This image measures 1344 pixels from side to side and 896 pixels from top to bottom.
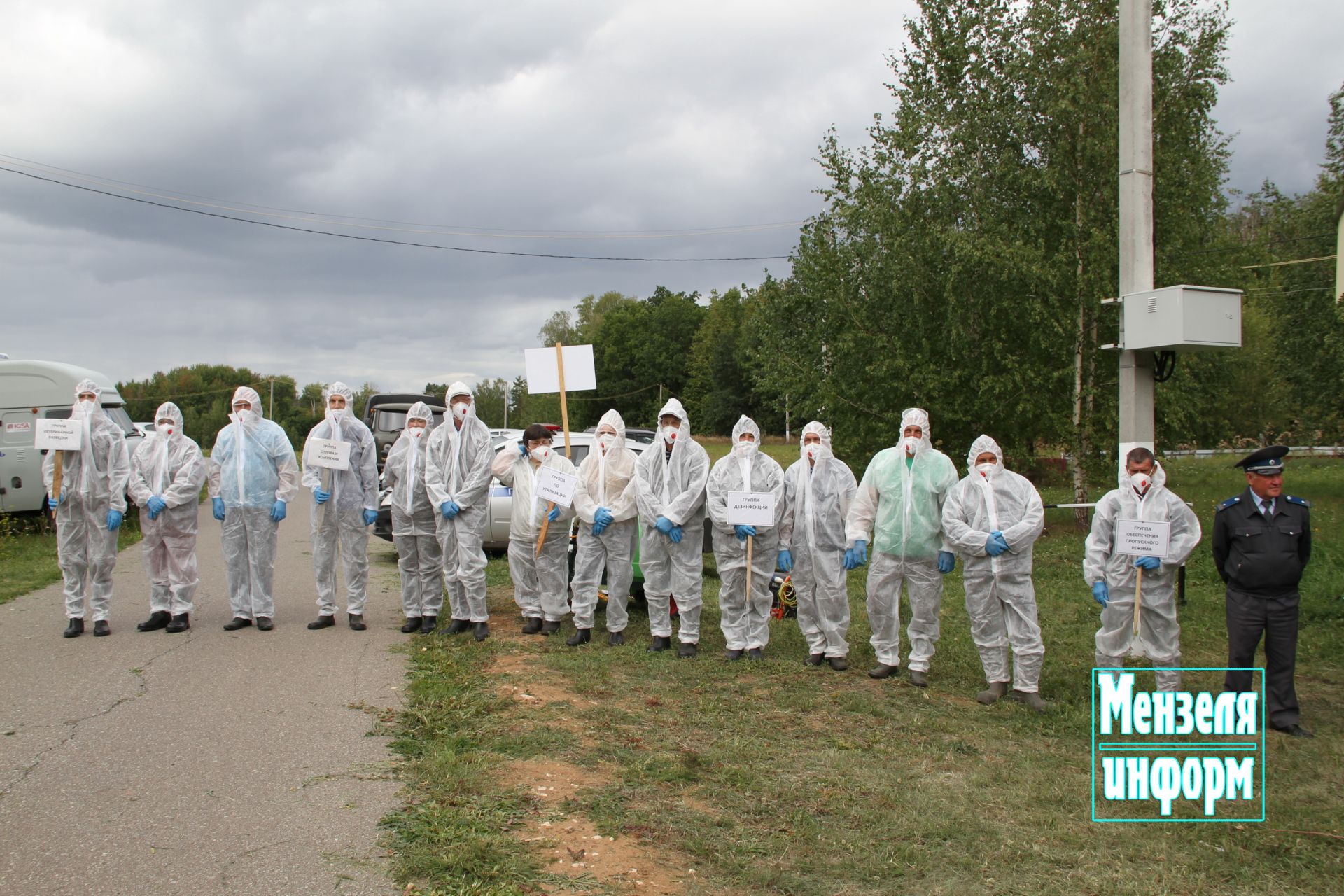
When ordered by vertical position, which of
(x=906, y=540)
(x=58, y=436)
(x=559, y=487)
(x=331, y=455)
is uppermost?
(x=58, y=436)

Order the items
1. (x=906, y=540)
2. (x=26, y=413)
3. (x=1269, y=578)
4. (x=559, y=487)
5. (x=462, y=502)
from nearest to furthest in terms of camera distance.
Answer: (x=1269, y=578) → (x=906, y=540) → (x=559, y=487) → (x=462, y=502) → (x=26, y=413)

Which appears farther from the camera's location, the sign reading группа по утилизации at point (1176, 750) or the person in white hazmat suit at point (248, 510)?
the person in white hazmat suit at point (248, 510)

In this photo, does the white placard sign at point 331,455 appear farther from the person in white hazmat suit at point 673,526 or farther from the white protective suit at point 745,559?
the white protective suit at point 745,559

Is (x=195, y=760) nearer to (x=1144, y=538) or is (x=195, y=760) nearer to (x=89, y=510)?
(x=89, y=510)

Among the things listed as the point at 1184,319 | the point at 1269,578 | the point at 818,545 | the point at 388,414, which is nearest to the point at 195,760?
the point at 818,545

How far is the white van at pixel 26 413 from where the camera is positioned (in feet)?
50.0

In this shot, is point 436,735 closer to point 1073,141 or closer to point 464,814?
point 464,814

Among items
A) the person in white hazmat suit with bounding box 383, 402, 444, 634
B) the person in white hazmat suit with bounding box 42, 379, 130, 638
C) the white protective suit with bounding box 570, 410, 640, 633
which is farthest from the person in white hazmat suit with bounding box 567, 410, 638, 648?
the person in white hazmat suit with bounding box 42, 379, 130, 638

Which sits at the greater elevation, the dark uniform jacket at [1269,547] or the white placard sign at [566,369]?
the white placard sign at [566,369]

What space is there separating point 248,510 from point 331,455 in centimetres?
86

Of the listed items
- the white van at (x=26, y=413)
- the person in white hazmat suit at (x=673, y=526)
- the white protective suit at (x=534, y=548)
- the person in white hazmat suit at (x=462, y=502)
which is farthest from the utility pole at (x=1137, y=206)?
the white van at (x=26, y=413)

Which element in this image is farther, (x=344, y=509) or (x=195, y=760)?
(x=344, y=509)

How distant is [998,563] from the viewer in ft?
21.4

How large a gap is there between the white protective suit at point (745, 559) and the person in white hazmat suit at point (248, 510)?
381 centimetres
